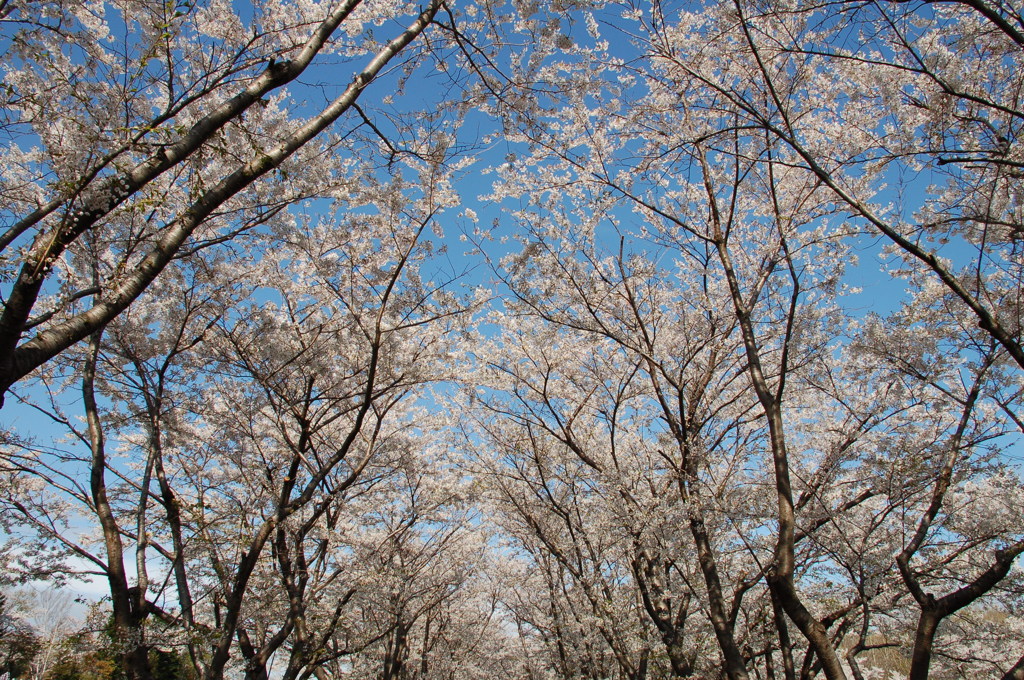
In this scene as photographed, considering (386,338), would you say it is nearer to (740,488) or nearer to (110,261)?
(110,261)

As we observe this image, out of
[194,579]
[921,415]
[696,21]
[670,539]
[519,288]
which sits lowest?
[194,579]

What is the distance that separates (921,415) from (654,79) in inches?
271

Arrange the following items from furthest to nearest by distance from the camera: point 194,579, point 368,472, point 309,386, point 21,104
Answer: point 368,472 → point 194,579 → point 309,386 → point 21,104

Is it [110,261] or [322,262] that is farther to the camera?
[322,262]

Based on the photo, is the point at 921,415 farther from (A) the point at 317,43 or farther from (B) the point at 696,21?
(A) the point at 317,43

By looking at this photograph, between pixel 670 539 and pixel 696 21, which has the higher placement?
pixel 696 21

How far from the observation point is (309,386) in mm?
7332

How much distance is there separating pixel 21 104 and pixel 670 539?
6.94 m

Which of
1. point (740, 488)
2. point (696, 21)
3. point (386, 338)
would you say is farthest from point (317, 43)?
point (740, 488)

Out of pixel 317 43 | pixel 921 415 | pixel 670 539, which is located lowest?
pixel 670 539

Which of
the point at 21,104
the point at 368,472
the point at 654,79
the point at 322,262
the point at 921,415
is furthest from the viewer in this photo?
the point at 368,472

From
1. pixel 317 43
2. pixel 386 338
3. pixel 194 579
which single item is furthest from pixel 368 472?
pixel 317 43

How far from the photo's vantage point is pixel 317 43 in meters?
2.51

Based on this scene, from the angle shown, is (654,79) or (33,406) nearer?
(654,79)
